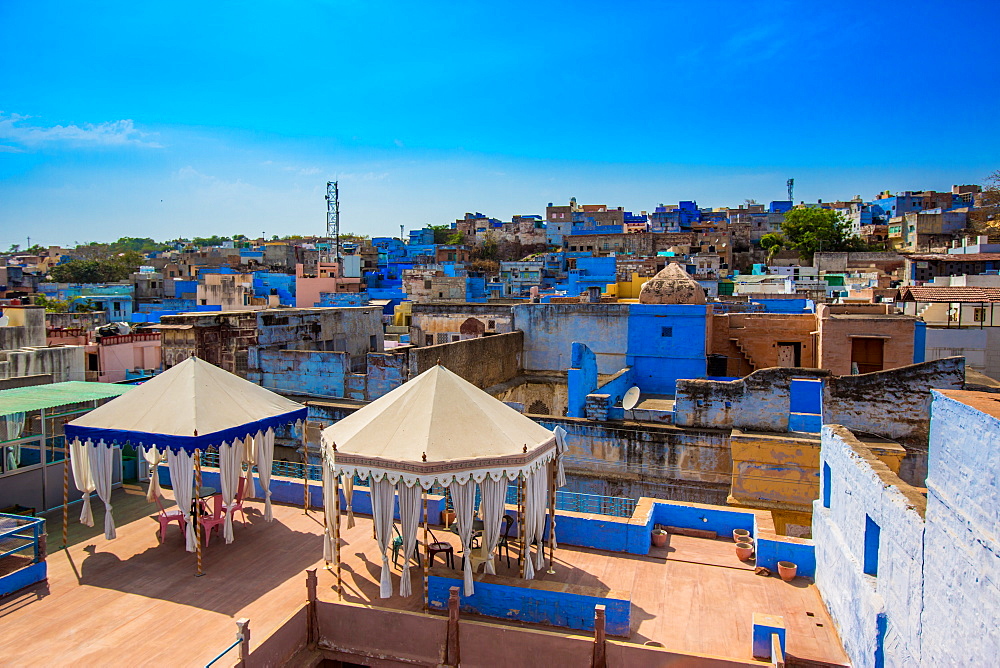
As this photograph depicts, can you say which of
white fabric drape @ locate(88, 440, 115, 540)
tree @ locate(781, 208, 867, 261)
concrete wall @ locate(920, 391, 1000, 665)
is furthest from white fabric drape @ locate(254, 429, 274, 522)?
tree @ locate(781, 208, 867, 261)

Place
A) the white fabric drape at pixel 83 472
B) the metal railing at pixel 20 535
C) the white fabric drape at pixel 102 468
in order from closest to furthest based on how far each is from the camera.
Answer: the metal railing at pixel 20 535, the white fabric drape at pixel 102 468, the white fabric drape at pixel 83 472

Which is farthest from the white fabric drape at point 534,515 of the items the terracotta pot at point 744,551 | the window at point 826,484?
the window at point 826,484

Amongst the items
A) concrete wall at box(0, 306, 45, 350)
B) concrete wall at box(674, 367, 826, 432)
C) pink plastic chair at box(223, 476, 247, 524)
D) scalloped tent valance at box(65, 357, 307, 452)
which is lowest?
pink plastic chair at box(223, 476, 247, 524)

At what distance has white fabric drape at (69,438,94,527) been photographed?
1015cm

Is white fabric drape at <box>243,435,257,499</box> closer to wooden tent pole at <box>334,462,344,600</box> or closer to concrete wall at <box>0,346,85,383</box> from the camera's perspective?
wooden tent pole at <box>334,462,344,600</box>

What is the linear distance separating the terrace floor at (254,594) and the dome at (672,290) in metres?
Result: 10.9

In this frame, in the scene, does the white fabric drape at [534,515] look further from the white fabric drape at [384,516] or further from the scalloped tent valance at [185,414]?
the scalloped tent valance at [185,414]

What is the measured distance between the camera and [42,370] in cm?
1689

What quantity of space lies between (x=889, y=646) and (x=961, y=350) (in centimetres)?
1766

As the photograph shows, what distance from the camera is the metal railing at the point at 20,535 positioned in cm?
856

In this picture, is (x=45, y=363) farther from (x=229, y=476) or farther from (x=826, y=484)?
(x=826, y=484)

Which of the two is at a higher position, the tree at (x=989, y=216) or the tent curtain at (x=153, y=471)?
the tree at (x=989, y=216)

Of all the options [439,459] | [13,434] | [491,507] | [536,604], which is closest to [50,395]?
[13,434]

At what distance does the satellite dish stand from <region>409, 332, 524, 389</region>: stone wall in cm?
409
